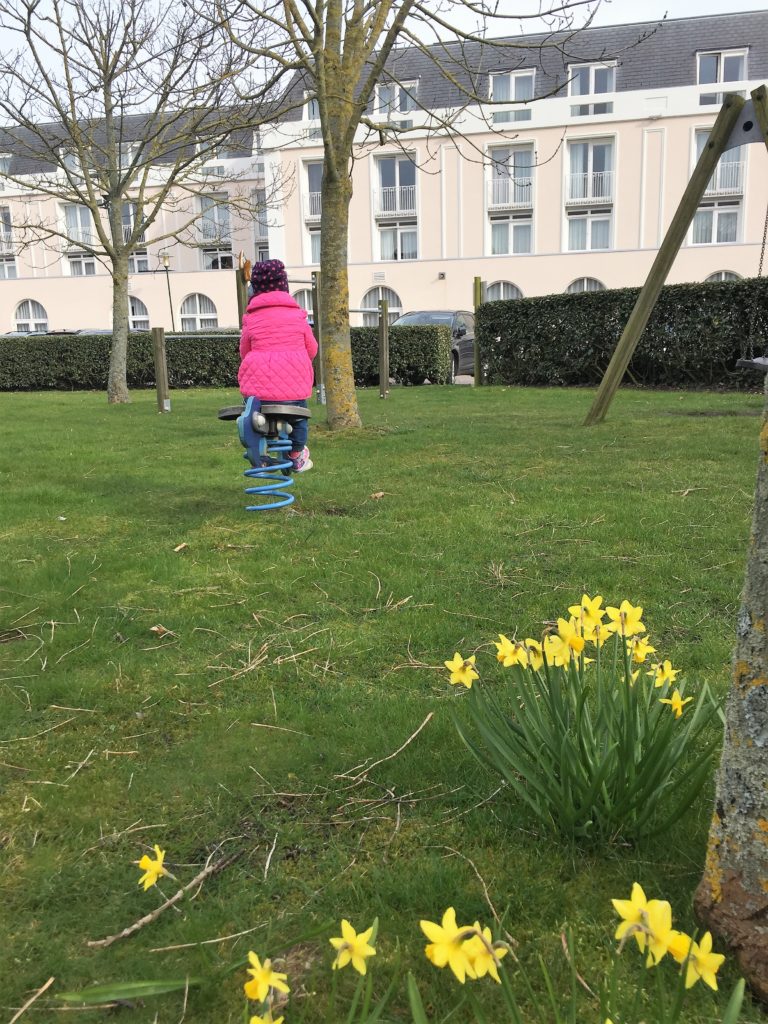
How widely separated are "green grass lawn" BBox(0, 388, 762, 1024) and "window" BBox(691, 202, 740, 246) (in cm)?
3582

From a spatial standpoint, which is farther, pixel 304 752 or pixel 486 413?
pixel 486 413

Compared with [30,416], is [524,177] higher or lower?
higher

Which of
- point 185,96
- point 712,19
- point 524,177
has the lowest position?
point 185,96

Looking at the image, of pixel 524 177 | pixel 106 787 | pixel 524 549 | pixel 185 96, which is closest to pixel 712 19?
Result: pixel 524 177

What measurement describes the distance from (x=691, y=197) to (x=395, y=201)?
3514cm

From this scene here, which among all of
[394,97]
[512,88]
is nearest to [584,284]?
[512,88]

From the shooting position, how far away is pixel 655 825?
1866mm

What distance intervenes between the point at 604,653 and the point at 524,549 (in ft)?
4.89

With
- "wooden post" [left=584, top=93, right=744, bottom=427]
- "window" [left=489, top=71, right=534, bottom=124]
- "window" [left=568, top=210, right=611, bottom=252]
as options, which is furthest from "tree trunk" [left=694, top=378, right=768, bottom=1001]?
"window" [left=489, top=71, right=534, bottom=124]

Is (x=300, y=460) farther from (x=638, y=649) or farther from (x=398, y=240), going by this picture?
(x=398, y=240)

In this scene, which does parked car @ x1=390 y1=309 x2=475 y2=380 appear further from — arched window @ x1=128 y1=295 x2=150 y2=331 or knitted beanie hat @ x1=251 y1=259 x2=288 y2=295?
arched window @ x1=128 y1=295 x2=150 y2=331

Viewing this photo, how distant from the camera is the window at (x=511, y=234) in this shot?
39.1m

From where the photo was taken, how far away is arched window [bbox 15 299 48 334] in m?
46.0

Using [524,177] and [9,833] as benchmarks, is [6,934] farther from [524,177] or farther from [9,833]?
[524,177]
